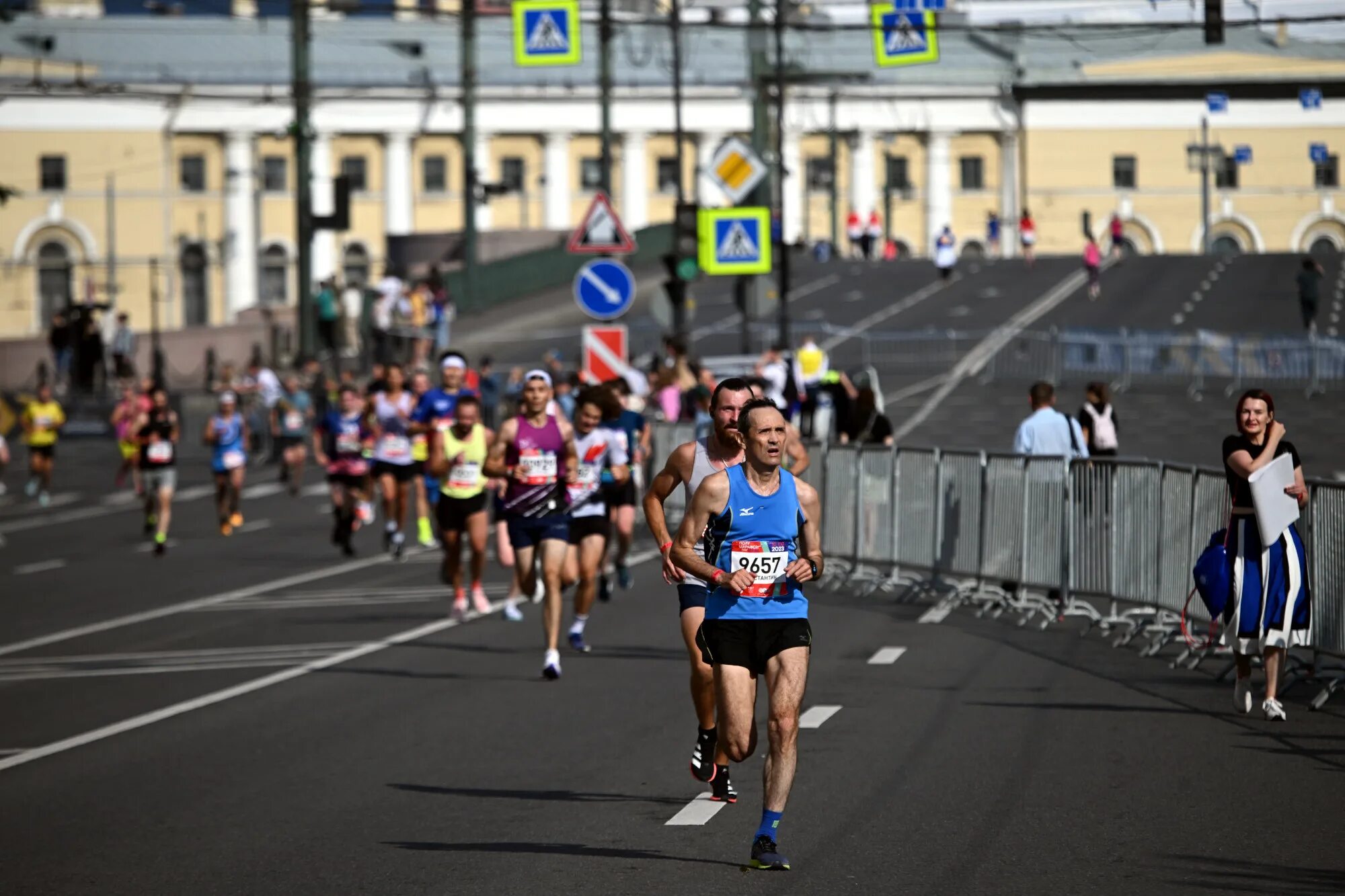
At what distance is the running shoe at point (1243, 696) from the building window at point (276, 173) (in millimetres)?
96838

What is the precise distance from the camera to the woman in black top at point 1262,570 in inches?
507

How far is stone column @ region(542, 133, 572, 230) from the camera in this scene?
108 m

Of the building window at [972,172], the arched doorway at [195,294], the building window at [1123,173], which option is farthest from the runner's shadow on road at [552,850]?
the building window at [972,172]

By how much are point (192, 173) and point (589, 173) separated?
17.2m

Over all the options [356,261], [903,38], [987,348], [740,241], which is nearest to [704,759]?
[740,241]

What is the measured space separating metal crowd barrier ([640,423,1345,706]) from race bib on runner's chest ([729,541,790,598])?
5.55 metres

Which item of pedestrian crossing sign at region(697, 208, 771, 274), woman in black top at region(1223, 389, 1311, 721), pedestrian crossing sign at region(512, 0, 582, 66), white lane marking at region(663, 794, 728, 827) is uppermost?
pedestrian crossing sign at region(512, 0, 582, 66)

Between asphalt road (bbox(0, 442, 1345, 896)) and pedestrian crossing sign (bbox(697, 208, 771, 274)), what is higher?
pedestrian crossing sign (bbox(697, 208, 771, 274))

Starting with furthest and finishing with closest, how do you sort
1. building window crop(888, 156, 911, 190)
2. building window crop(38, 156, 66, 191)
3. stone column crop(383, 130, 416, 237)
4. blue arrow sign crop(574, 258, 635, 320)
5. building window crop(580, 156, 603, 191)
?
building window crop(888, 156, 911, 190), building window crop(580, 156, 603, 191), stone column crop(383, 130, 416, 237), building window crop(38, 156, 66, 191), blue arrow sign crop(574, 258, 635, 320)

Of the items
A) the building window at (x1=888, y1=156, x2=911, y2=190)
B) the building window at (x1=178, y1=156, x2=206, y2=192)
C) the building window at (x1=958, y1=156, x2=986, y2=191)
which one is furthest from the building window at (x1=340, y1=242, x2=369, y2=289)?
the building window at (x1=958, y1=156, x2=986, y2=191)

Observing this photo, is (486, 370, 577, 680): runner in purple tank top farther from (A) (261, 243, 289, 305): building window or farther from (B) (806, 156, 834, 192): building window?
(B) (806, 156, 834, 192): building window

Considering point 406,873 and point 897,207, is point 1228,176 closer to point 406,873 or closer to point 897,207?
point 897,207

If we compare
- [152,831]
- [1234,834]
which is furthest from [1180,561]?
[152,831]

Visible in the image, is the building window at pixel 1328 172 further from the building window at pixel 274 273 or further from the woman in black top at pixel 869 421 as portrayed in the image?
the building window at pixel 274 273
